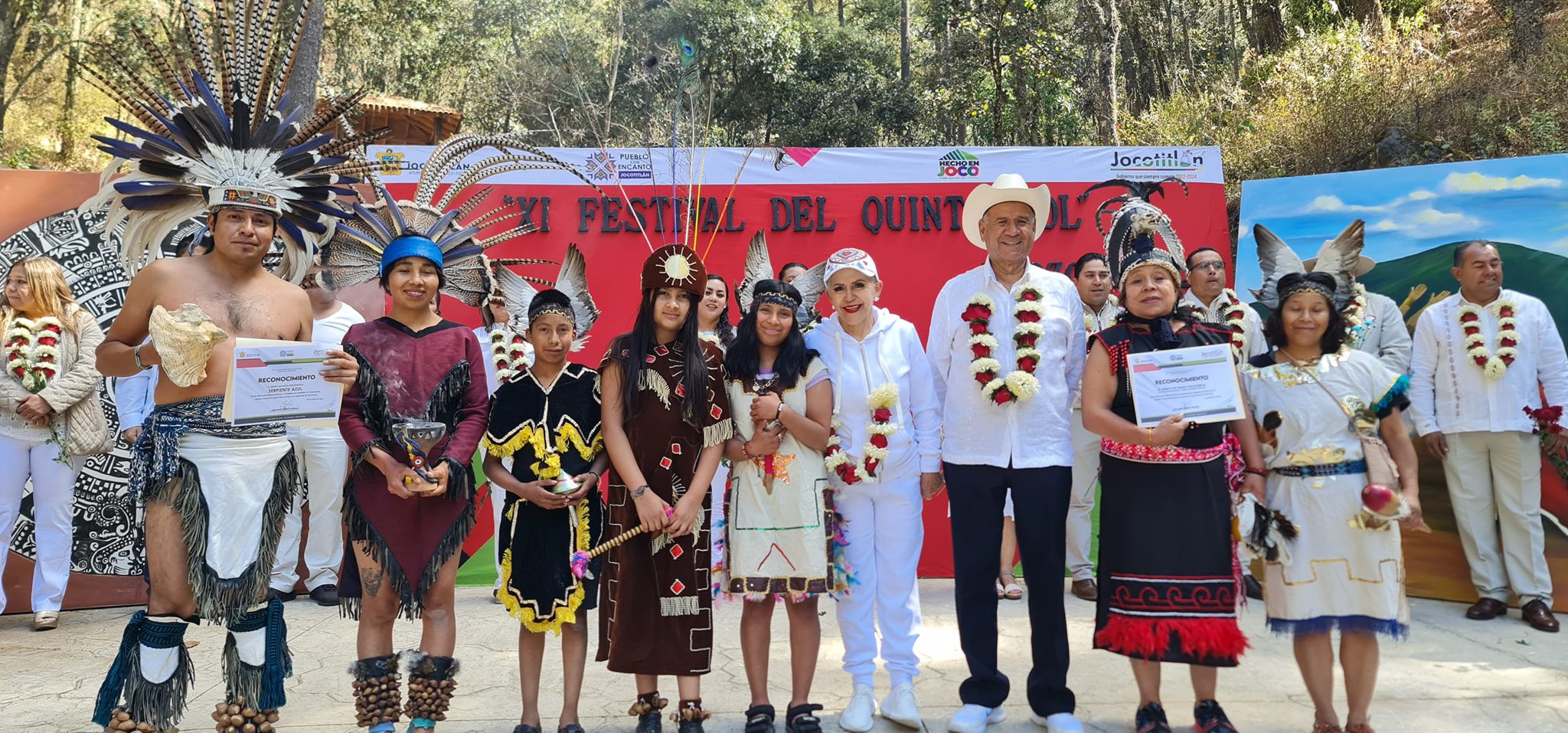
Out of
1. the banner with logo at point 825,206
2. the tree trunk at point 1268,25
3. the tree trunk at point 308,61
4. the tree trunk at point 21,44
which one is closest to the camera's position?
the banner with logo at point 825,206

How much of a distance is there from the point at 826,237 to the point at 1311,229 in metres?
3.29

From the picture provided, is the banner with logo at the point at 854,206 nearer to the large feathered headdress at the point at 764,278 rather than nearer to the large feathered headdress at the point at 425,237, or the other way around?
the large feathered headdress at the point at 764,278

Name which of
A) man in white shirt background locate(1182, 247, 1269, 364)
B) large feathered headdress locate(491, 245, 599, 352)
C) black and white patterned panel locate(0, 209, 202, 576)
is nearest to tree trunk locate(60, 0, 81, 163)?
black and white patterned panel locate(0, 209, 202, 576)

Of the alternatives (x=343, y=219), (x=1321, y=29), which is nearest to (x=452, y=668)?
(x=343, y=219)

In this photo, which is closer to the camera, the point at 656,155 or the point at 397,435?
the point at 397,435

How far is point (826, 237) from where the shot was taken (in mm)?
7367

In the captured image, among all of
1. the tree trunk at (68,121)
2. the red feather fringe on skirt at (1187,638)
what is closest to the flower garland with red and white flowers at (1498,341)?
the red feather fringe on skirt at (1187,638)

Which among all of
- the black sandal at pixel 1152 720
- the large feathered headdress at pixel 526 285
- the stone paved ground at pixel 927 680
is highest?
the large feathered headdress at pixel 526 285

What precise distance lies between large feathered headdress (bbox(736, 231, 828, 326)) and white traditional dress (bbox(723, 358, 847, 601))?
138cm

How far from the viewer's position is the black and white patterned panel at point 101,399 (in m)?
6.43

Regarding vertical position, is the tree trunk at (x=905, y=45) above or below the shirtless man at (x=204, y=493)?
above

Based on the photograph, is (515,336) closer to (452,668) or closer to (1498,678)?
(452,668)

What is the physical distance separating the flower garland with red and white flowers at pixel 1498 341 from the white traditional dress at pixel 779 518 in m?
4.29

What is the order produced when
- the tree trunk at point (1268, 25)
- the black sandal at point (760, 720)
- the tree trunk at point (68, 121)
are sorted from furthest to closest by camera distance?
the tree trunk at point (68, 121), the tree trunk at point (1268, 25), the black sandal at point (760, 720)
